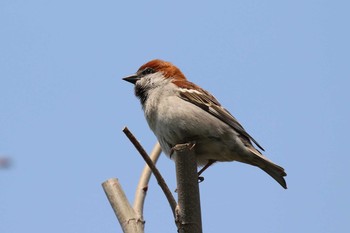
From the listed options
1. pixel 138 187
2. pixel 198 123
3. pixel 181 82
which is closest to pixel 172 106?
pixel 198 123

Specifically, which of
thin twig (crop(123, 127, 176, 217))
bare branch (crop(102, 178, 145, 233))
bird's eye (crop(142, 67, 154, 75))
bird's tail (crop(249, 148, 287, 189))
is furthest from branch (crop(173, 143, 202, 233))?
bird's eye (crop(142, 67, 154, 75))

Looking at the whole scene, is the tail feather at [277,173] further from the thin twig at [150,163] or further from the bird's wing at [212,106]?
the thin twig at [150,163]

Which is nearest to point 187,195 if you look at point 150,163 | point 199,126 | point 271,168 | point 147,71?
point 150,163

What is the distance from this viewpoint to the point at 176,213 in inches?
103

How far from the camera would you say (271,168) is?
14.8 feet

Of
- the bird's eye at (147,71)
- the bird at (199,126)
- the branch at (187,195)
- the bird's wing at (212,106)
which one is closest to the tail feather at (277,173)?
the bird at (199,126)

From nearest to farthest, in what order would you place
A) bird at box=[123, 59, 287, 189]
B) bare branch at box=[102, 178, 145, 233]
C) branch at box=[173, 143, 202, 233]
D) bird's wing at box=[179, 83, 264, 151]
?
branch at box=[173, 143, 202, 233], bare branch at box=[102, 178, 145, 233], bird at box=[123, 59, 287, 189], bird's wing at box=[179, 83, 264, 151]

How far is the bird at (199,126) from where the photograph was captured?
4363 mm

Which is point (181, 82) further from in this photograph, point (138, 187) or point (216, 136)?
point (138, 187)

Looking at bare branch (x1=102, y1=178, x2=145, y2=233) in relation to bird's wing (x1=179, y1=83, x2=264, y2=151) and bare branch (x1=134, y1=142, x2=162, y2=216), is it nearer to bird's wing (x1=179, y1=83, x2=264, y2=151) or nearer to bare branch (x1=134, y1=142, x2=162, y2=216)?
bare branch (x1=134, y1=142, x2=162, y2=216)

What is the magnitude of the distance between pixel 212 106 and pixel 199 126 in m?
0.56

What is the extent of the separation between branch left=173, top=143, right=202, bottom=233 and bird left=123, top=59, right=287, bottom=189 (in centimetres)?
145

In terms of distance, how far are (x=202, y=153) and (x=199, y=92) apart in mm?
817

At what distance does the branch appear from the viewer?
252 cm
